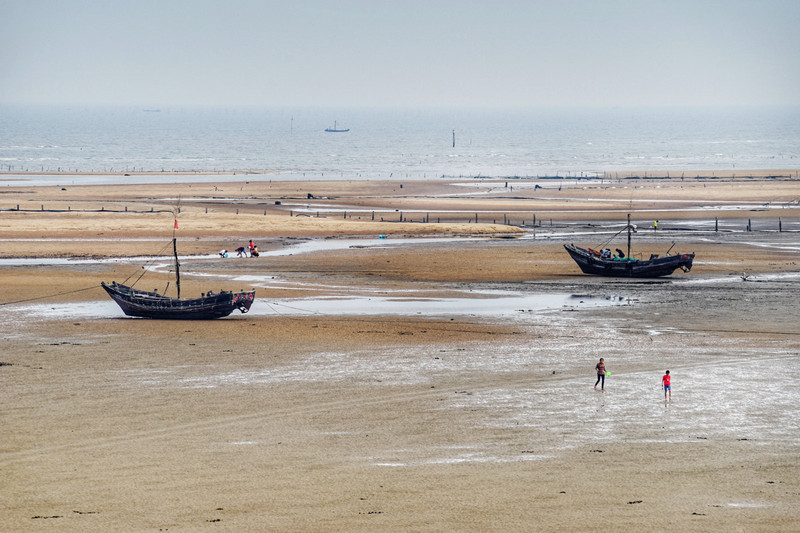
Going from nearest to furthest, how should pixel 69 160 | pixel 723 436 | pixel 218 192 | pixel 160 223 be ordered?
pixel 723 436
pixel 160 223
pixel 218 192
pixel 69 160

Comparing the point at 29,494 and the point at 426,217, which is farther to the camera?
the point at 426,217

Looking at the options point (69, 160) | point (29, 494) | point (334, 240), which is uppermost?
point (69, 160)

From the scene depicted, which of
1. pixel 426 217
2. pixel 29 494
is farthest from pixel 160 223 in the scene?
pixel 29 494

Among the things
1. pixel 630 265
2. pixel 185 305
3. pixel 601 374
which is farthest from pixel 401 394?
pixel 630 265

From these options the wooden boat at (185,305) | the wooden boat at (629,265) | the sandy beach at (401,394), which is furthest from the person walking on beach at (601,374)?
the wooden boat at (629,265)

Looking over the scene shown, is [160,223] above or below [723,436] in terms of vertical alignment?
above

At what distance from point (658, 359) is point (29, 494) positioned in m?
20.7

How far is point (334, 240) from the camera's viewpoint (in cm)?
7150

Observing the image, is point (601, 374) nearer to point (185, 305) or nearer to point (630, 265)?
point (185, 305)

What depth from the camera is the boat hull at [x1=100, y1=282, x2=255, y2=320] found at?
139 ft

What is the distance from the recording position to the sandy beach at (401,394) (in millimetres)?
21609

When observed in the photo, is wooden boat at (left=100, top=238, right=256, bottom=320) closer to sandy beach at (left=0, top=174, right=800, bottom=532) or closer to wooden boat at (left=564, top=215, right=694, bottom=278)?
sandy beach at (left=0, top=174, right=800, bottom=532)

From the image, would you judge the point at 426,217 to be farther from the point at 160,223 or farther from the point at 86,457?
the point at 86,457

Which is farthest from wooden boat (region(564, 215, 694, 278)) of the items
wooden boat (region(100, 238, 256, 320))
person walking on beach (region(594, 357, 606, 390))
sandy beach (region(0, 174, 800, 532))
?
person walking on beach (region(594, 357, 606, 390))
